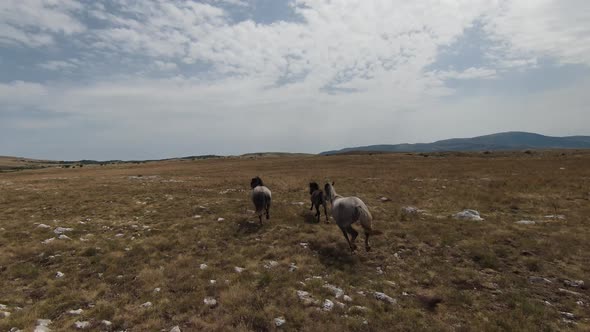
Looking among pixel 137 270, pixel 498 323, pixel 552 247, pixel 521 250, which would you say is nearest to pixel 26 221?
pixel 137 270

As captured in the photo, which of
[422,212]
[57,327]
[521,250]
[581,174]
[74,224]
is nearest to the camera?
[57,327]

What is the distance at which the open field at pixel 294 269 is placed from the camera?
26.3 feet

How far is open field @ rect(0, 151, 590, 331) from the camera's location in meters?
8.03

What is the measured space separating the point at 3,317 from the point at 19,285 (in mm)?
2918

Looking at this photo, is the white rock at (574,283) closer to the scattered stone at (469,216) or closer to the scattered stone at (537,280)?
the scattered stone at (537,280)

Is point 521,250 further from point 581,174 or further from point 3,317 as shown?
point 581,174

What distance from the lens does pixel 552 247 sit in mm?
12609

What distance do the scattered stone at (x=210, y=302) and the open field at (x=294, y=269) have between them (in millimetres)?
215

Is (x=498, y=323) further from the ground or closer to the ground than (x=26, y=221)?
closer to the ground

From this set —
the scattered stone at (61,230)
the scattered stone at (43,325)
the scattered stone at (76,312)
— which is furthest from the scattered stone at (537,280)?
the scattered stone at (61,230)

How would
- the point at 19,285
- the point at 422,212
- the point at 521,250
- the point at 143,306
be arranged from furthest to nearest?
the point at 422,212 < the point at 521,250 < the point at 19,285 < the point at 143,306

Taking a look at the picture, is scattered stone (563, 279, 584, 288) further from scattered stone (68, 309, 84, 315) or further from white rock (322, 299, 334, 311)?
scattered stone (68, 309, 84, 315)

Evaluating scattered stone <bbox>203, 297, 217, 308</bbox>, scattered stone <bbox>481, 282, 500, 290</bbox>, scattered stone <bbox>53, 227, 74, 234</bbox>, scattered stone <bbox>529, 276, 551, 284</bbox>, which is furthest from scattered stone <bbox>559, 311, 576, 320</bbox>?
scattered stone <bbox>53, 227, 74, 234</bbox>

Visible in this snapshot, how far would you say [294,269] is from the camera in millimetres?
11102
